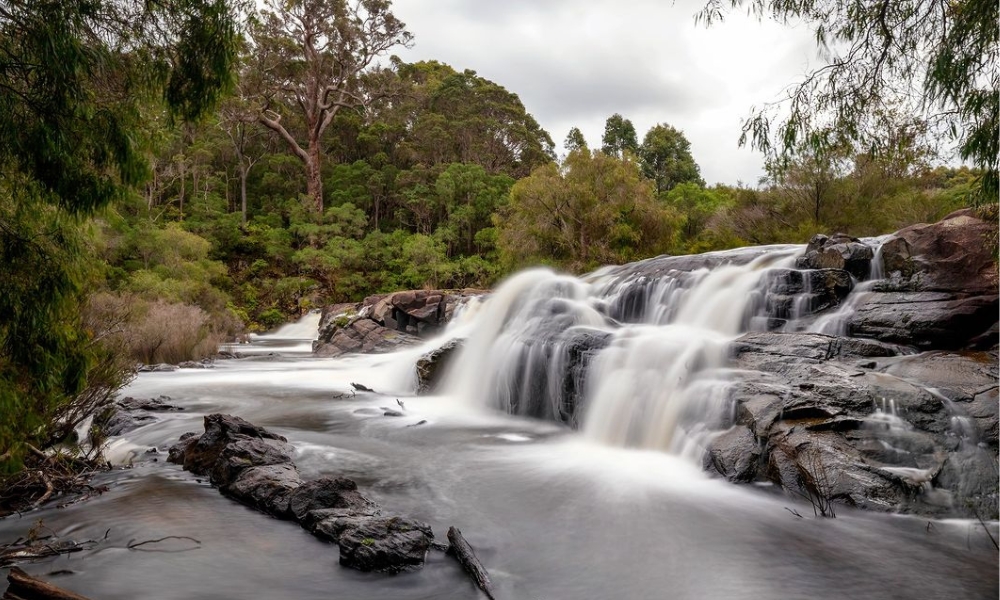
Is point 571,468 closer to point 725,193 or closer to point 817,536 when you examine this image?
point 817,536

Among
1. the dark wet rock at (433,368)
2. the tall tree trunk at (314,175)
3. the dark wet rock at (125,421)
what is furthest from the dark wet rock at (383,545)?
the tall tree trunk at (314,175)

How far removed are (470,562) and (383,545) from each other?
68 centimetres

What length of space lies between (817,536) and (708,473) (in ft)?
5.26

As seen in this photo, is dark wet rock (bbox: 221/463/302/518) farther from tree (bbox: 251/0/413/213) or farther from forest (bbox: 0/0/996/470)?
tree (bbox: 251/0/413/213)

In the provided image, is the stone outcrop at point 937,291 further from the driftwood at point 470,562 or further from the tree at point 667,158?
the tree at point 667,158

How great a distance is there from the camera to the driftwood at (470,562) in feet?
13.0

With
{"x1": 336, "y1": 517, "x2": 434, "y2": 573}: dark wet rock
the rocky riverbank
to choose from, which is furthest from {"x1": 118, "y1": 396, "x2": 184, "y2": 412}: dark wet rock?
{"x1": 336, "y1": 517, "x2": 434, "y2": 573}: dark wet rock

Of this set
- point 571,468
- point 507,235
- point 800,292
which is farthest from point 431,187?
point 571,468

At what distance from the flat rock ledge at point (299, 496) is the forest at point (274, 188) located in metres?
1.29

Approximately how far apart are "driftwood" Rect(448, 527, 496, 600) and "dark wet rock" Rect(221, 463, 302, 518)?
161cm

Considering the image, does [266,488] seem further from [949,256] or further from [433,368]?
[949,256]

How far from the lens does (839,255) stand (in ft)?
35.2

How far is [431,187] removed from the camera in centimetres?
3541

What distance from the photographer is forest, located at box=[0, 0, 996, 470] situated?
11.0 ft
